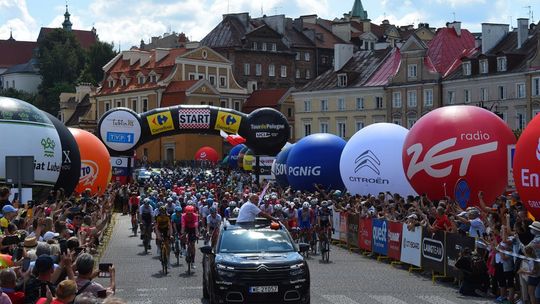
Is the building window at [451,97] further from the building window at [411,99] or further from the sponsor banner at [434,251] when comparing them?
the sponsor banner at [434,251]

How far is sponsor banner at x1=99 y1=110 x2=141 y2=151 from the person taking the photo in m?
46.5

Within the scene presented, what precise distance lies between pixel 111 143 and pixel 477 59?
117ft

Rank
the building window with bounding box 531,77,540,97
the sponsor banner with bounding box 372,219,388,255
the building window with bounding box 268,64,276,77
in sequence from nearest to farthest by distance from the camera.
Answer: the sponsor banner with bounding box 372,219,388,255, the building window with bounding box 531,77,540,97, the building window with bounding box 268,64,276,77

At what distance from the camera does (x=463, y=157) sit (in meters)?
26.2

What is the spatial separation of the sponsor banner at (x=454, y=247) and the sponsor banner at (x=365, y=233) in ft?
19.5

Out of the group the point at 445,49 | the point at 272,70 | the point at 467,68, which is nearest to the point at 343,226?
the point at 467,68

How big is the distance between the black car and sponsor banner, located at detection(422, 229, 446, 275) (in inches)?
189

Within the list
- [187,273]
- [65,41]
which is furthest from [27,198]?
[65,41]

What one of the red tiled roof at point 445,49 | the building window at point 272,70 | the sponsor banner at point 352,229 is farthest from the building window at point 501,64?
the building window at point 272,70

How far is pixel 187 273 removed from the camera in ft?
74.6

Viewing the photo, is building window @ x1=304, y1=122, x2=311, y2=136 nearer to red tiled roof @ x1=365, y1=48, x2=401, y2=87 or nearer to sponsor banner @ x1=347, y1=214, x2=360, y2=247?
red tiled roof @ x1=365, y1=48, x2=401, y2=87

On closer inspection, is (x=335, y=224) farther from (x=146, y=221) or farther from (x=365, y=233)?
(x=146, y=221)

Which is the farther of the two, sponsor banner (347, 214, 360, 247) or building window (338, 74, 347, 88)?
building window (338, 74, 347, 88)

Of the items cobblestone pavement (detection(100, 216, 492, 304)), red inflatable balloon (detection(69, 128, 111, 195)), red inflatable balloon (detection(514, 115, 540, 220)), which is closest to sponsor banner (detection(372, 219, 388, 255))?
cobblestone pavement (detection(100, 216, 492, 304))
